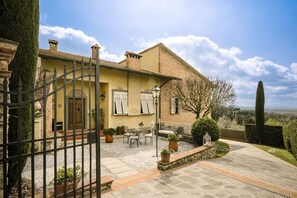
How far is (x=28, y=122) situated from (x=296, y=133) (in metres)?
11.6

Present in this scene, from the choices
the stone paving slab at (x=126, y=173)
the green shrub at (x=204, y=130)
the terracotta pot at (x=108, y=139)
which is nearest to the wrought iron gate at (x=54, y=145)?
the stone paving slab at (x=126, y=173)

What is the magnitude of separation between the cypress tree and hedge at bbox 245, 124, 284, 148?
0.33 metres

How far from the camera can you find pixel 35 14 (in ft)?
14.3

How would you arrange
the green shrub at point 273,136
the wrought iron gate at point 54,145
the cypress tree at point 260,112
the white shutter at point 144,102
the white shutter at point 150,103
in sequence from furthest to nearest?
1. the cypress tree at point 260,112
2. the white shutter at point 150,103
3. the green shrub at point 273,136
4. the white shutter at point 144,102
5. the wrought iron gate at point 54,145

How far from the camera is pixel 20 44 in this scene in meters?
4.06

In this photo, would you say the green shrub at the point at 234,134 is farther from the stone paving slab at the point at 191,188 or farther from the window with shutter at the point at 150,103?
the stone paving slab at the point at 191,188

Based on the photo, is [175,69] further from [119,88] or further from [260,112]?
[260,112]

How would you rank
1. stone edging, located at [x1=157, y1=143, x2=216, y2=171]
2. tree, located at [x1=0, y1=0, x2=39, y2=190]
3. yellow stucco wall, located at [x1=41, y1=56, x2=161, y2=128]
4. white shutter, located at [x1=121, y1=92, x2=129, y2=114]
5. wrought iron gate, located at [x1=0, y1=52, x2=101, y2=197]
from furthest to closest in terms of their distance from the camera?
white shutter, located at [x1=121, y1=92, x2=129, y2=114], yellow stucco wall, located at [x1=41, y1=56, x2=161, y2=128], stone edging, located at [x1=157, y1=143, x2=216, y2=171], tree, located at [x1=0, y1=0, x2=39, y2=190], wrought iron gate, located at [x1=0, y1=52, x2=101, y2=197]

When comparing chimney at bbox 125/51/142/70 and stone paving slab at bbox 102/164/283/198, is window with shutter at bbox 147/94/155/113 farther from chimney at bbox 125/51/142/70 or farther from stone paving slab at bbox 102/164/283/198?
stone paving slab at bbox 102/164/283/198

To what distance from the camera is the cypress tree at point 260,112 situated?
14.9m

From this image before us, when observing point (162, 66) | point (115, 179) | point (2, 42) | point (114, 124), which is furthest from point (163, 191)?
point (162, 66)

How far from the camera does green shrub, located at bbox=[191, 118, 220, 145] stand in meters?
9.96

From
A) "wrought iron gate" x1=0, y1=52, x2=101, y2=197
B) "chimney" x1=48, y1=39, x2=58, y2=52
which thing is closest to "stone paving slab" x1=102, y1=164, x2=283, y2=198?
"wrought iron gate" x1=0, y1=52, x2=101, y2=197

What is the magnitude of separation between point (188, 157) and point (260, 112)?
39.6 ft
